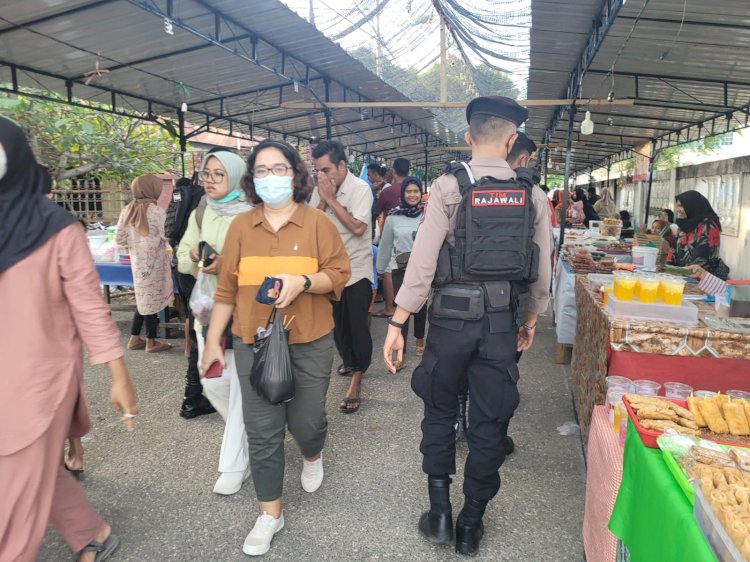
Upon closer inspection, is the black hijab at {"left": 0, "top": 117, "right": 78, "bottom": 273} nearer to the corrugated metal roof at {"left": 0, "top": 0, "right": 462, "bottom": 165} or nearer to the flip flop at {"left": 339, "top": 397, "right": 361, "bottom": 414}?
the flip flop at {"left": 339, "top": 397, "right": 361, "bottom": 414}

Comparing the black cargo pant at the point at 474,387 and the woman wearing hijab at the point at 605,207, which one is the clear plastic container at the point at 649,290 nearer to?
the black cargo pant at the point at 474,387

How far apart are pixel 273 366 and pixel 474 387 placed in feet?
2.92

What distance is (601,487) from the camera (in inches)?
82.9

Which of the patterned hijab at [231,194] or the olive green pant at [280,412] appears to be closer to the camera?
the olive green pant at [280,412]

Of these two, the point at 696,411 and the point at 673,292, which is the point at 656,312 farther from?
the point at 696,411

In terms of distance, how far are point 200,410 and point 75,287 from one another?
2332mm

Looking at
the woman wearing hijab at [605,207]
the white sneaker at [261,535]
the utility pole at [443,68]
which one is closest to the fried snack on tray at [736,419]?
the white sneaker at [261,535]

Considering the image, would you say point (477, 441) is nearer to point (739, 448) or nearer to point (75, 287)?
point (739, 448)

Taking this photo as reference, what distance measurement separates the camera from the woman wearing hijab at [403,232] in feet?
16.9

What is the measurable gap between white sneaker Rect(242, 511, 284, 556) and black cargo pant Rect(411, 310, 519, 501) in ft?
2.60

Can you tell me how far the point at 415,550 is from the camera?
2.44 meters

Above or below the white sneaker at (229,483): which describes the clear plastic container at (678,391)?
above

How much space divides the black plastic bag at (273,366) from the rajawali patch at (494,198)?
994mm

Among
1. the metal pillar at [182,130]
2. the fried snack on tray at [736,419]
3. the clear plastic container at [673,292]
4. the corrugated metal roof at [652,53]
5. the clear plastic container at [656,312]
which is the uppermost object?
the corrugated metal roof at [652,53]
